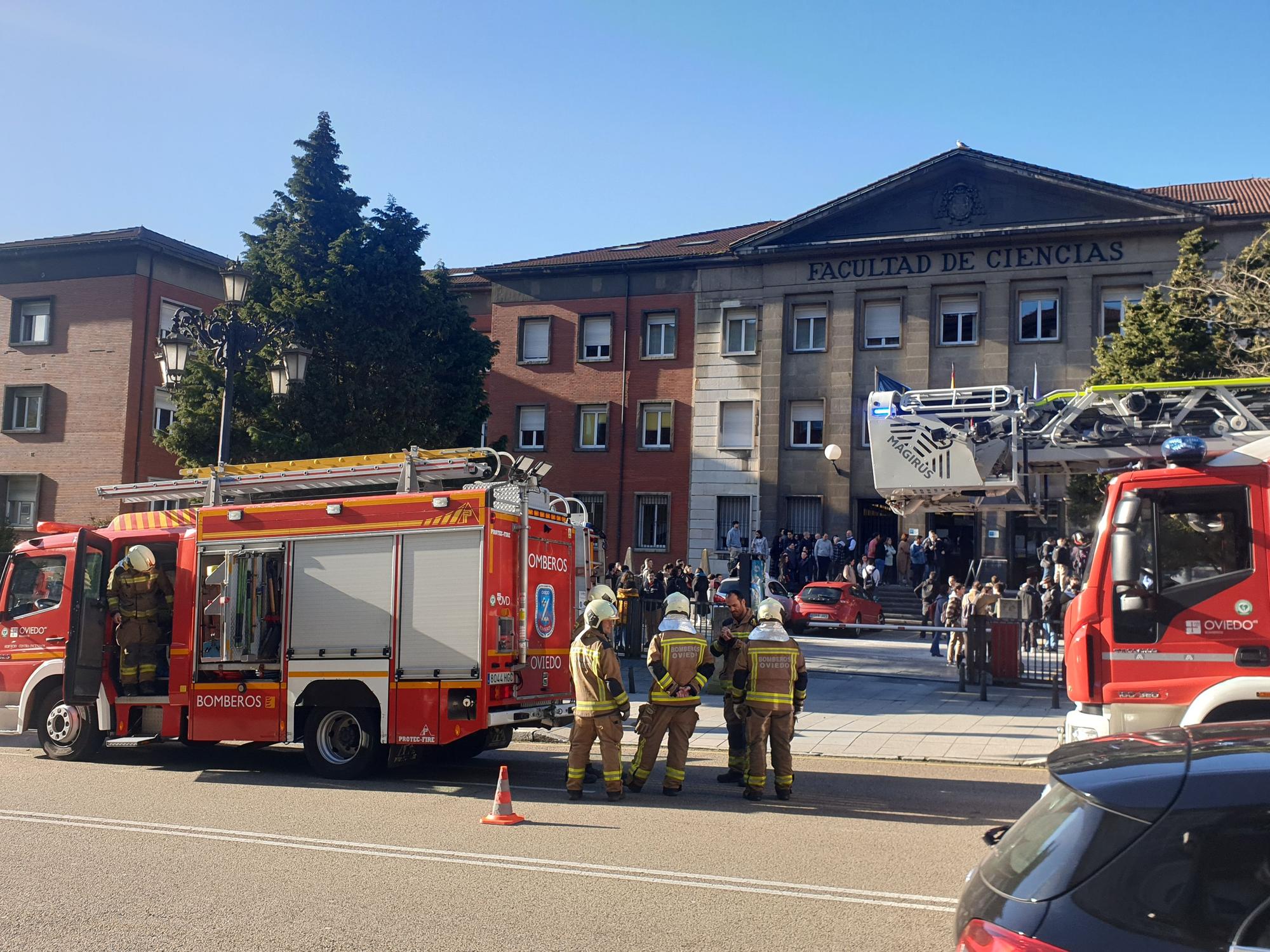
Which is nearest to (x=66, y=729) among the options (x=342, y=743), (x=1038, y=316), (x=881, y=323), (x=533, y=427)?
(x=342, y=743)

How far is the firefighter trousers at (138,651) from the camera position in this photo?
11.8m

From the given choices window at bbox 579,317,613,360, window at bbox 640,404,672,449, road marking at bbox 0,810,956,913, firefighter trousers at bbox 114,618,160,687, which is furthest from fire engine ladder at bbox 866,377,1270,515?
window at bbox 579,317,613,360

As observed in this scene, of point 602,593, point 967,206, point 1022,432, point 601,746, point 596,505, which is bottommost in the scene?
point 601,746

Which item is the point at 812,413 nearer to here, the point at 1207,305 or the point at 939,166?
the point at 939,166

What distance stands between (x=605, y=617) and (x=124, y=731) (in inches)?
221

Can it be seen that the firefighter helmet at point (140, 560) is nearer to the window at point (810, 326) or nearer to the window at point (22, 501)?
the window at point (810, 326)

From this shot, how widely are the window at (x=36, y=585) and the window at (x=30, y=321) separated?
28.2 meters

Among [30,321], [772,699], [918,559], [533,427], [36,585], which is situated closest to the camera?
[772,699]

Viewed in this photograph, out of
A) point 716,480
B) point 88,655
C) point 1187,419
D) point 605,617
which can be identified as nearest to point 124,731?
point 88,655

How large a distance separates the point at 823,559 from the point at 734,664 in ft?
72.0

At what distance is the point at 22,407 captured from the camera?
37438 mm

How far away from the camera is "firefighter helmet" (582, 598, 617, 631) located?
9.87 meters

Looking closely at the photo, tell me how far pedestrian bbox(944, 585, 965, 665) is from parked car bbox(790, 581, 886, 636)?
3.14 metres

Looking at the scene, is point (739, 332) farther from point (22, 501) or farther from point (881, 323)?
point (22, 501)
